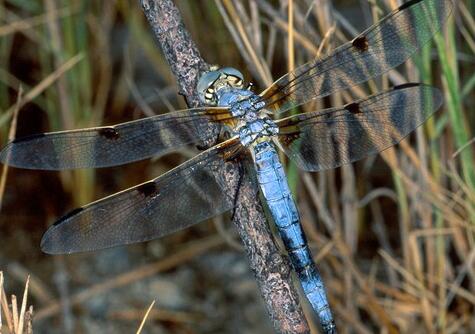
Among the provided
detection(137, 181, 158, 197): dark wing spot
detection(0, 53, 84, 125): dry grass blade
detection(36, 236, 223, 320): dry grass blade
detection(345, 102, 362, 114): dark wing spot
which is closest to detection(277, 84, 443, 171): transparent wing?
detection(345, 102, 362, 114): dark wing spot

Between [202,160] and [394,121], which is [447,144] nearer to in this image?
[394,121]

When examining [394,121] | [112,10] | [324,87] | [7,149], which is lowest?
[394,121]

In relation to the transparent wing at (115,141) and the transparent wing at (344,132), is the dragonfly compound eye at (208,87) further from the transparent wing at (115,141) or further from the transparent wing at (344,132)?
the transparent wing at (344,132)

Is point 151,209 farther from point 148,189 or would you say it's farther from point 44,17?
point 44,17

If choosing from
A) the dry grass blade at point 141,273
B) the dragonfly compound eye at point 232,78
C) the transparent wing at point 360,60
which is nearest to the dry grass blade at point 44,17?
the dry grass blade at point 141,273

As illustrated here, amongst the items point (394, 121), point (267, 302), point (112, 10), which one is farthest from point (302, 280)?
point (112, 10)

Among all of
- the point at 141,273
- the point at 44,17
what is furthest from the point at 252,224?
the point at 44,17
